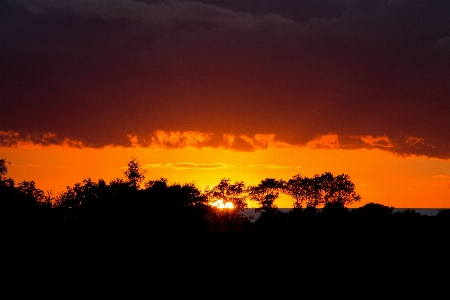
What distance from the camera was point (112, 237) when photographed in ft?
238

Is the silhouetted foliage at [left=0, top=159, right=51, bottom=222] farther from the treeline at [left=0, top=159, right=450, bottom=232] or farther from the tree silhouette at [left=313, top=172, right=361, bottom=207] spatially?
the tree silhouette at [left=313, top=172, right=361, bottom=207]

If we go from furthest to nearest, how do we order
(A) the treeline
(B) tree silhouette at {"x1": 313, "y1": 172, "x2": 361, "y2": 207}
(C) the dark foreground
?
(B) tree silhouette at {"x1": 313, "y1": 172, "x2": 361, "y2": 207}, (A) the treeline, (C) the dark foreground

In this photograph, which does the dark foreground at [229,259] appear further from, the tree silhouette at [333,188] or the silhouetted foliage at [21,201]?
the tree silhouette at [333,188]

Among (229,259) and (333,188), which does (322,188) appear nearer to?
(333,188)

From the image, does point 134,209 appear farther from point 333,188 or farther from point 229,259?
point 333,188

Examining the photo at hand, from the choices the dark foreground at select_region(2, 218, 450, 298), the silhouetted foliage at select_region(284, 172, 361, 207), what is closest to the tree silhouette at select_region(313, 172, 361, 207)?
the silhouetted foliage at select_region(284, 172, 361, 207)

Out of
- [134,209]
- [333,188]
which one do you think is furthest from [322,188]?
[134,209]

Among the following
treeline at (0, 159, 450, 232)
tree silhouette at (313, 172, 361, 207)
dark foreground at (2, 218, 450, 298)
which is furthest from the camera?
tree silhouette at (313, 172, 361, 207)

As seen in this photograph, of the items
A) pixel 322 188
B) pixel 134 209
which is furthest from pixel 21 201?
pixel 322 188

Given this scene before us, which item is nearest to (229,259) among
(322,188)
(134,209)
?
(134,209)

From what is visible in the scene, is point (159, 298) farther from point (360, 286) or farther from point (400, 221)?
point (400, 221)

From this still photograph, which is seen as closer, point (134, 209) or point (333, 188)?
point (134, 209)

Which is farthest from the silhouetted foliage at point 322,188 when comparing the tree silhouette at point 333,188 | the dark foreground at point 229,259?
the dark foreground at point 229,259

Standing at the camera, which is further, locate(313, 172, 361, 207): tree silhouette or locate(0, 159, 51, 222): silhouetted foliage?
locate(313, 172, 361, 207): tree silhouette
